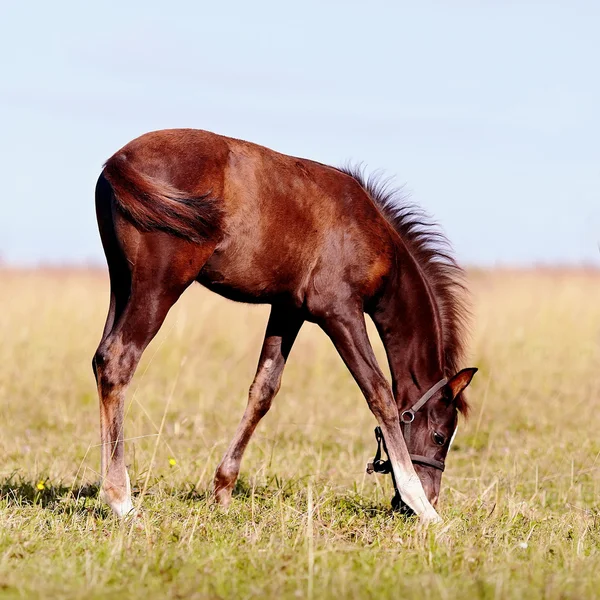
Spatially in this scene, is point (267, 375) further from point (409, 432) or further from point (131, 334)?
point (131, 334)

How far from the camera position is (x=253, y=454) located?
6559mm

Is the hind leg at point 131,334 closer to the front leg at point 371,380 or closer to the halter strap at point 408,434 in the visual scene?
the front leg at point 371,380

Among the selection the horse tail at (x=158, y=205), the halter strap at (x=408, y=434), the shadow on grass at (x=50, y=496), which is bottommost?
the shadow on grass at (x=50, y=496)

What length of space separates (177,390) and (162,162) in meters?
4.80

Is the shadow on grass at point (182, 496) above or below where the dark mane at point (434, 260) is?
below

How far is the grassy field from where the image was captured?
3387 mm

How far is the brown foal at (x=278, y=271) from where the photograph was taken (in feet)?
14.3

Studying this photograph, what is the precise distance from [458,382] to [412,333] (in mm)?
393

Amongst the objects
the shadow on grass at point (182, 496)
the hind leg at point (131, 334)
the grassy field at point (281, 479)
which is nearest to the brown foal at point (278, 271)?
the hind leg at point (131, 334)

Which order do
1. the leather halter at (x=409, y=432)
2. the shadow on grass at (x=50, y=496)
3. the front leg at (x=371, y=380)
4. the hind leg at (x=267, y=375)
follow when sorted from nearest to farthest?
the shadow on grass at (x=50, y=496) < the front leg at (x=371, y=380) < the leather halter at (x=409, y=432) < the hind leg at (x=267, y=375)

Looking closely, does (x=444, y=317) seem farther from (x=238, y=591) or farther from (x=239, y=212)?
(x=238, y=591)

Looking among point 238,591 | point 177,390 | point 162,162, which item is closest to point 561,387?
point 177,390

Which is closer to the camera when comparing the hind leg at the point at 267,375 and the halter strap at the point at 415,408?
the halter strap at the point at 415,408

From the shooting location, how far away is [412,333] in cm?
523
